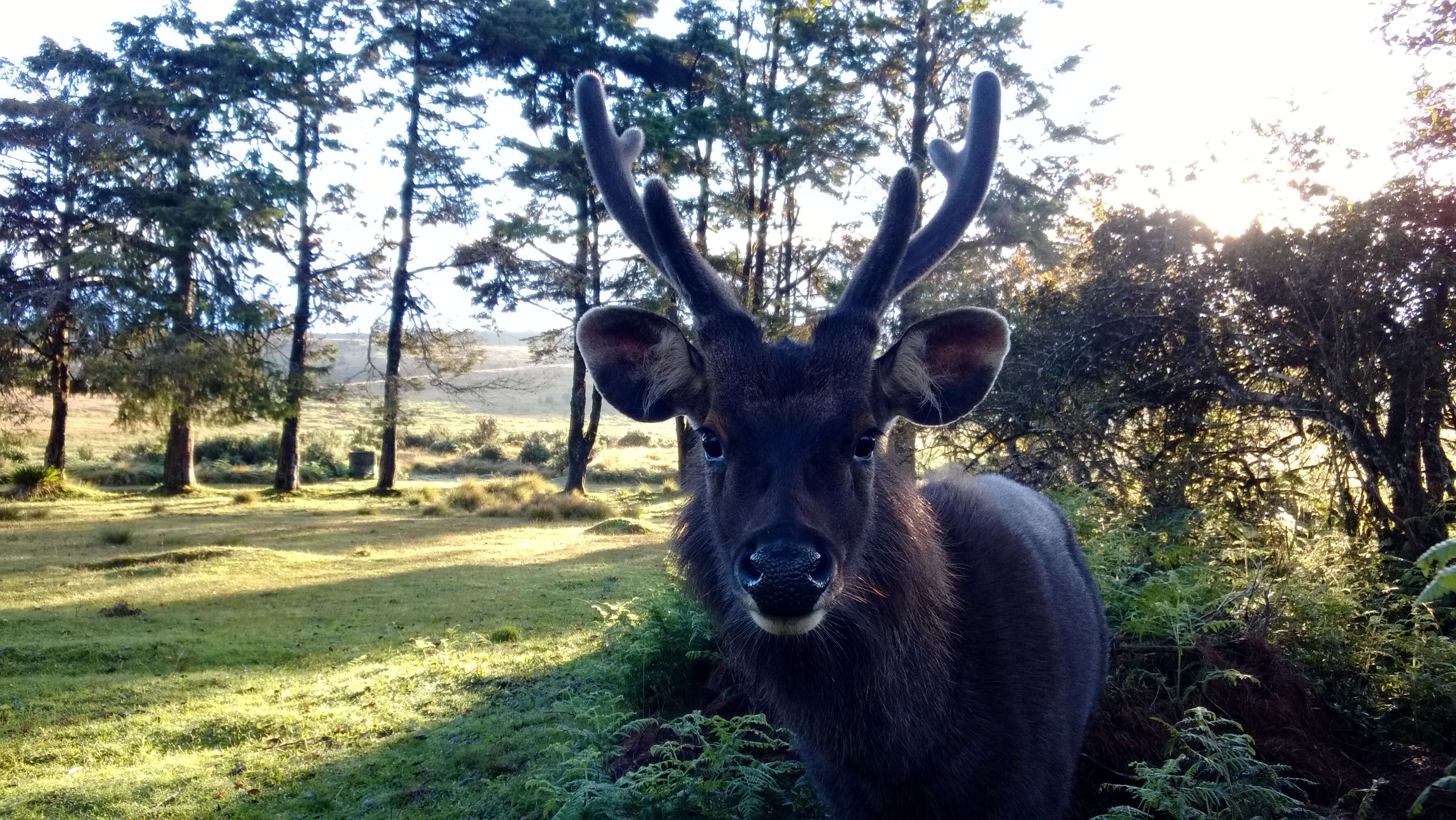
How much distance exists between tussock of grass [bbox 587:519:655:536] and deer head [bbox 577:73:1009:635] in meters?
16.4

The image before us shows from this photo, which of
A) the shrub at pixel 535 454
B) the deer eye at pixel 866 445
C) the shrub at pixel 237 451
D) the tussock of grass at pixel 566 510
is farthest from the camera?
the shrub at pixel 535 454

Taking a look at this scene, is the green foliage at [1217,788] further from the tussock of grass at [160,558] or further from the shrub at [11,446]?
the shrub at [11,446]

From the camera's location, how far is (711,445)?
3572 mm

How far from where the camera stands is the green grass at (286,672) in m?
5.85

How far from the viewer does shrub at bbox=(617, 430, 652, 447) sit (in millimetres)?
61938

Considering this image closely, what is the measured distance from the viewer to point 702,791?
4453mm

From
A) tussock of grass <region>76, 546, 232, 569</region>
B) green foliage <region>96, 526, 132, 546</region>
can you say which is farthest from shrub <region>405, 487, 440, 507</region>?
tussock of grass <region>76, 546, 232, 569</region>

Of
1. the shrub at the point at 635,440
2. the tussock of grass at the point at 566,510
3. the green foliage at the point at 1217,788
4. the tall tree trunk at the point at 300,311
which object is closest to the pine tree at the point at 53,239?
the tall tree trunk at the point at 300,311

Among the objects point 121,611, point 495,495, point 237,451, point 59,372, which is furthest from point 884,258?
point 237,451

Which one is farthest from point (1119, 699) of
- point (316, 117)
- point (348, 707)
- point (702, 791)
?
point (316, 117)

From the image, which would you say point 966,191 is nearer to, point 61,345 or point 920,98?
point 920,98

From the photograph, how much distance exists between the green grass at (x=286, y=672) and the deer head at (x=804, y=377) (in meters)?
3.22

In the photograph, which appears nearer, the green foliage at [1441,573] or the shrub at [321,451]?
the green foliage at [1441,573]

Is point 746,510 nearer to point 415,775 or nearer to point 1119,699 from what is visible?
point 1119,699
